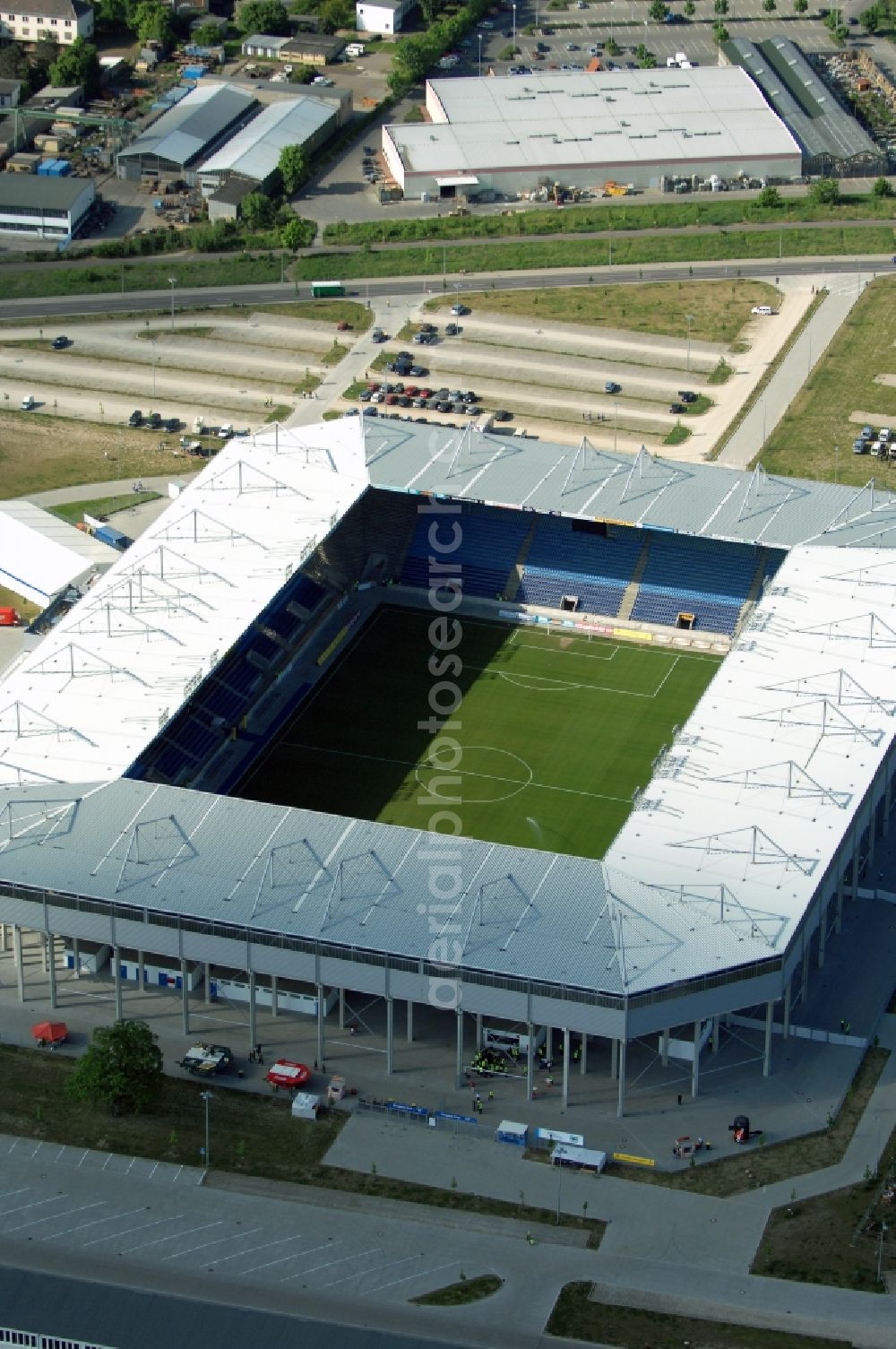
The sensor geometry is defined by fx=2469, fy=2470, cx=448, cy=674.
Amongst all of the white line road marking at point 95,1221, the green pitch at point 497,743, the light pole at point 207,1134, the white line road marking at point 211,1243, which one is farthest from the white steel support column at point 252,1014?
the green pitch at point 497,743

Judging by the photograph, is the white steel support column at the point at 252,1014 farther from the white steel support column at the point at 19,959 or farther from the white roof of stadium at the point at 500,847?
the white steel support column at the point at 19,959

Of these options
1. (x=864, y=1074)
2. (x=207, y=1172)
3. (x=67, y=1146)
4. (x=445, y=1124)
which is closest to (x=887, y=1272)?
(x=864, y=1074)

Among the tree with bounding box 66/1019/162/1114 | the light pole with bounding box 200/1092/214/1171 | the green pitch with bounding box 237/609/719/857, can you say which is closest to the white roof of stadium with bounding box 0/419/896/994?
the tree with bounding box 66/1019/162/1114

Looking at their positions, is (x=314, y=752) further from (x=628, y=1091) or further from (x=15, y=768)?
(x=628, y=1091)

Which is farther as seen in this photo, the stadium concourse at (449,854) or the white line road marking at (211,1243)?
the stadium concourse at (449,854)

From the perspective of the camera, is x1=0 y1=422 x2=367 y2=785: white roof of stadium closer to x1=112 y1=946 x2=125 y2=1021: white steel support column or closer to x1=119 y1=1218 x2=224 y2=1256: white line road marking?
x1=112 y1=946 x2=125 y2=1021: white steel support column

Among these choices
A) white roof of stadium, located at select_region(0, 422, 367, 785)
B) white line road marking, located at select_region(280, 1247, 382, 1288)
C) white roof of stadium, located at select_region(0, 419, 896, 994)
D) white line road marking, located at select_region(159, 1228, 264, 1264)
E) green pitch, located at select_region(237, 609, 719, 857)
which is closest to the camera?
white line road marking, located at select_region(280, 1247, 382, 1288)
